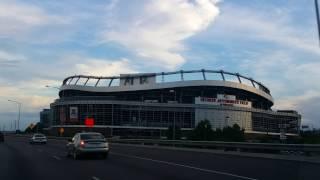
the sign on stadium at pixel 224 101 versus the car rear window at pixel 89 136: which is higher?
the sign on stadium at pixel 224 101

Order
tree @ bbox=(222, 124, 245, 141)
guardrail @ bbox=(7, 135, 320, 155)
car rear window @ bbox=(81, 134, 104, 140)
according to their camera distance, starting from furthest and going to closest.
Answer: tree @ bbox=(222, 124, 245, 141)
car rear window @ bbox=(81, 134, 104, 140)
guardrail @ bbox=(7, 135, 320, 155)

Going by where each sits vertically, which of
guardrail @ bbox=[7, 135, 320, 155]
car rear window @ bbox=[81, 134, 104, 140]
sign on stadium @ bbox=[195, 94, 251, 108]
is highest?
sign on stadium @ bbox=[195, 94, 251, 108]

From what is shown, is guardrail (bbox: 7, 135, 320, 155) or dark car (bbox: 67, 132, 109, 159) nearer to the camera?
guardrail (bbox: 7, 135, 320, 155)

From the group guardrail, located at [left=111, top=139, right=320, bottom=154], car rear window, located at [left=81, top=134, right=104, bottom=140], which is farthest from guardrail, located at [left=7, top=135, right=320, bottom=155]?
car rear window, located at [left=81, top=134, right=104, bottom=140]

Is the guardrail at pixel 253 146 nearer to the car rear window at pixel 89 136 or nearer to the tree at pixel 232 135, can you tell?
the car rear window at pixel 89 136

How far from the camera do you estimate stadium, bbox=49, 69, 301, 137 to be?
492 feet

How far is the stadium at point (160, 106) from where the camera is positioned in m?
150

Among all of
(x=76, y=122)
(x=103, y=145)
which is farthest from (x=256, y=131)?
(x=103, y=145)

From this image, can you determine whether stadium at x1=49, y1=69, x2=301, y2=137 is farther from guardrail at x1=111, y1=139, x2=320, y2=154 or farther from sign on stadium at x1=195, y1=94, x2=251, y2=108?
guardrail at x1=111, y1=139, x2=320, y2=154

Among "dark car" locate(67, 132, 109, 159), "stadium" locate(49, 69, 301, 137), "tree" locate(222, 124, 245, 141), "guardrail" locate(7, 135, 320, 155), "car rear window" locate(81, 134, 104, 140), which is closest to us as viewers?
"guardrail" locate(7, 135, 320, 155)

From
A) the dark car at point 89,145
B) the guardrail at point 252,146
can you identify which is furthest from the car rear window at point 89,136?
the guardrail at point 252,146

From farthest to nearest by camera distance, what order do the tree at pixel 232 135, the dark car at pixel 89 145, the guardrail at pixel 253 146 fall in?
the tree at pixel 232 135, the dark car at pixel 89 145, the guardrail at pixel 253 146

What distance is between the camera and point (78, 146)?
3161 centimetres

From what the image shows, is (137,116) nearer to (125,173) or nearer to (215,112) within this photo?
(215,112)
